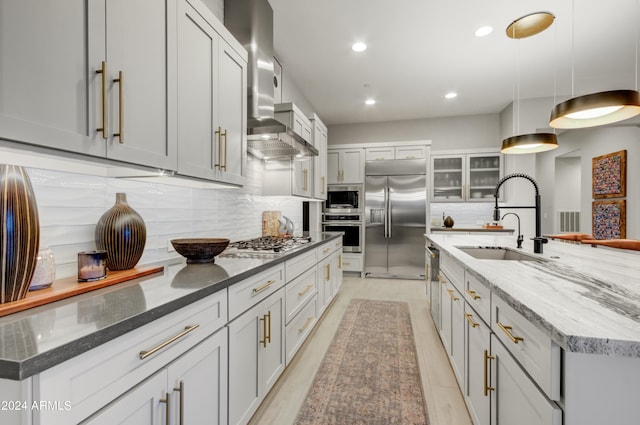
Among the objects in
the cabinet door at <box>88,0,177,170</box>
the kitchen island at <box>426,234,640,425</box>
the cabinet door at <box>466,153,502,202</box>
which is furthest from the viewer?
the cabinet door at <box>466,153,502,202</box>

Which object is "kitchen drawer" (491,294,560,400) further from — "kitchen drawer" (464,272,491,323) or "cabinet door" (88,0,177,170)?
"cabinet door" (88,0,177,170)

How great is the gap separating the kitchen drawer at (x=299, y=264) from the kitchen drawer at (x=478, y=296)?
1.13 meters

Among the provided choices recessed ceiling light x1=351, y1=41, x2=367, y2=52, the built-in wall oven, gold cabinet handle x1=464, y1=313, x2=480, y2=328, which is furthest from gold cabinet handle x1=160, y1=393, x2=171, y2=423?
the built-in wall oven

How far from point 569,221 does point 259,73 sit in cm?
788

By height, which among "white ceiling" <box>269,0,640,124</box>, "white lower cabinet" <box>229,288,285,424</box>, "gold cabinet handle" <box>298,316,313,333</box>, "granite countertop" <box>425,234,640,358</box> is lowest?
"gold cabinet handle" <box>298,316,313,333</box>

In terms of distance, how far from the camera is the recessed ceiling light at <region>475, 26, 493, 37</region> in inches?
124

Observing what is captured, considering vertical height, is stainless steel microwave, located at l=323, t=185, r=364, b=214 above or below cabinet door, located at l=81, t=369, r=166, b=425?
above

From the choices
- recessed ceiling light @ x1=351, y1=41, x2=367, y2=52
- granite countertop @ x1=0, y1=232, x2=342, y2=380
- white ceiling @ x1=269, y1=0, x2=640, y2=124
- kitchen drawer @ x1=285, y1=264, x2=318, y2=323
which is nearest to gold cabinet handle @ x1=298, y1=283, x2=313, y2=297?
kitchen drawer @ x1=285, y1=264, x2=318, y2=323

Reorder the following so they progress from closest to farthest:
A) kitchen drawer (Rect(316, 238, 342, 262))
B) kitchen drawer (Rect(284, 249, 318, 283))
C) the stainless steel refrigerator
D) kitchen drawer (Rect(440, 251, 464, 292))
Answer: kitchen drawer (Rect(440, 251, 464, 292))
kitchen drawer (Rect(284, 249, 318, 283))
kitchen drawer (Rect(316, 238, 342, 262))
the stainless steel refrigerator

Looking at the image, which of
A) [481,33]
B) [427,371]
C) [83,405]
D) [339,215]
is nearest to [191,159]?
[83,405]

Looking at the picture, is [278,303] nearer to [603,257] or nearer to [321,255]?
[321,255]

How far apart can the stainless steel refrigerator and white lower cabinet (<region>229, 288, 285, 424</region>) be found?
3.69 meters

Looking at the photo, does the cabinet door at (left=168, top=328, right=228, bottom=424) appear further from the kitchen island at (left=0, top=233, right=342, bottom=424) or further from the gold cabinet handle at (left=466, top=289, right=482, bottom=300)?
the gold cabinet handle at (left=466, top=289, right=482, bottom=300)

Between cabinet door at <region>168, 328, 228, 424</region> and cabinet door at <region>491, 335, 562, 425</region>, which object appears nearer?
cabinet door at <region>491, 335, 562, 425</region>
